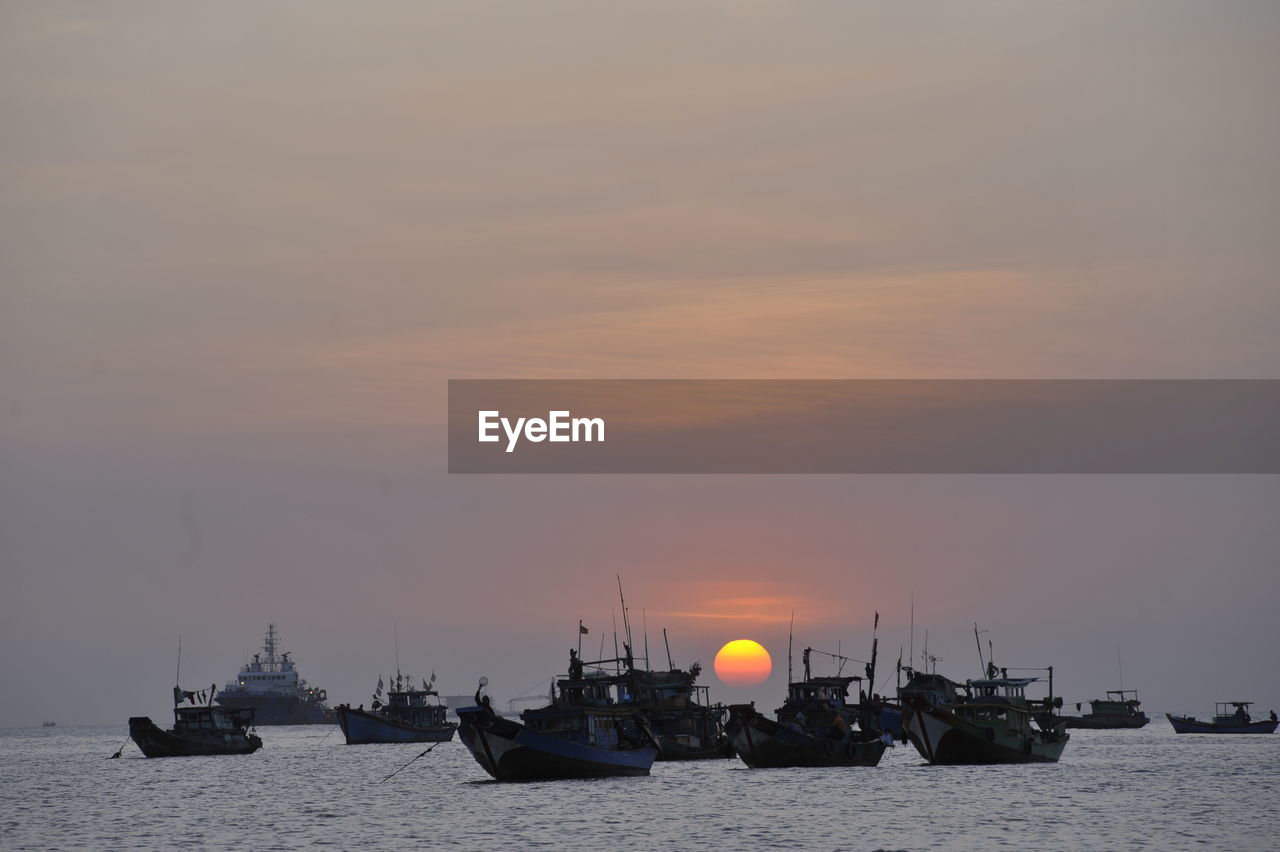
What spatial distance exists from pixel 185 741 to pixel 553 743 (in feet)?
225

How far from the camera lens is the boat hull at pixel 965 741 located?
108 meters

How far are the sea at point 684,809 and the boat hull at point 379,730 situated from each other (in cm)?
4887

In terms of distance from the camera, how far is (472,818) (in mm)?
77125

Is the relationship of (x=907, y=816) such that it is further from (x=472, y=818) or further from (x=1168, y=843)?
(x=472, y=818)

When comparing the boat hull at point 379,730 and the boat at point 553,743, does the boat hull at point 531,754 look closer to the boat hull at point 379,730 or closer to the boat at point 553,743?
the boat at point 553,743

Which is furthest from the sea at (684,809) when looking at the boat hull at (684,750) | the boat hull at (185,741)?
the boat hull at (185,741)

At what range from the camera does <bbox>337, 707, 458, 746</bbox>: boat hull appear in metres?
180

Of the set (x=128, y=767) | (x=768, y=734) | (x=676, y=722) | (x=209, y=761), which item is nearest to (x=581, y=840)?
(x=768, y=734)

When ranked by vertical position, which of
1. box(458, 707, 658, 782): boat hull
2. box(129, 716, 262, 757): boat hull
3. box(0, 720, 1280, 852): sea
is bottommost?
box(0, 720, 1280, 852): sea

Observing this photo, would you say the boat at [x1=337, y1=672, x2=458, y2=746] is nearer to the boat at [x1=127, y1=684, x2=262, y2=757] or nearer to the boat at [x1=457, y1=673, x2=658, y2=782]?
the boat at [x1=127, y1=684, x2=262, y2=757]

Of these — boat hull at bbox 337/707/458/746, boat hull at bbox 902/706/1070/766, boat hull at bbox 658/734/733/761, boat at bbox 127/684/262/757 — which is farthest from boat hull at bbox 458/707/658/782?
boat hull at bbox 337/707/458/746

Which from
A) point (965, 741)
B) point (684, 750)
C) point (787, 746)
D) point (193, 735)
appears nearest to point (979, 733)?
Result: point (965, 741)

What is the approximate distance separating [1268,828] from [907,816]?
1607 centimetres

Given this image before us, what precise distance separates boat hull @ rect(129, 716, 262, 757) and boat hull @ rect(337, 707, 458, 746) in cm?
2870
